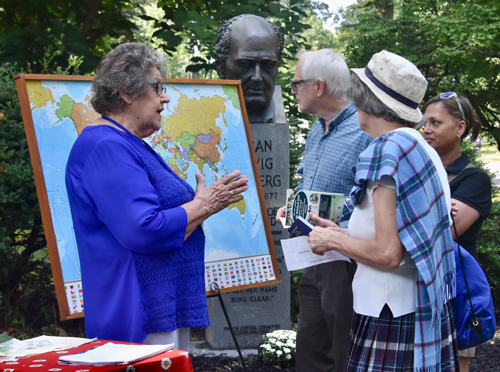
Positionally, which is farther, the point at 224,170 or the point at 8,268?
the point at 8,268

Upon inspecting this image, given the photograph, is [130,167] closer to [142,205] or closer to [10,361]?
[142,205]

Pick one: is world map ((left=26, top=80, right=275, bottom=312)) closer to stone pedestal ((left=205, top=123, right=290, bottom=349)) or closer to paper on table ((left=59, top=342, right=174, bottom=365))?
stone pedestal ((left=205, top=123, right=290, bottom=349))

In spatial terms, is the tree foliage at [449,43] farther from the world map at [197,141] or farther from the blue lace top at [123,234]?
the blue lace top at [123,234]

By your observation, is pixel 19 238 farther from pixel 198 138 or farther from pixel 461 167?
pixel 461 167

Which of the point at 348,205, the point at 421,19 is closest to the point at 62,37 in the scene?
the point at 348,205

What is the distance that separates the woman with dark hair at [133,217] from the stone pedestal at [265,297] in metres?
2.34

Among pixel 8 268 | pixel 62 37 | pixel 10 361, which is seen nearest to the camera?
pixel 10 361

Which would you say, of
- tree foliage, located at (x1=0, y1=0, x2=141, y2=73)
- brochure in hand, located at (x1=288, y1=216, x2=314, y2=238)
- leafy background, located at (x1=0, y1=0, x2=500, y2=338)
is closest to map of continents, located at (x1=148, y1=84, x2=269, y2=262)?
leafy background, located at (x1=0, y1=0, x2=500, y2=338)

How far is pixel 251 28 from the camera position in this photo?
169 inches

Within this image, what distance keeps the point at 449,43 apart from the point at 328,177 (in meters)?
6.69

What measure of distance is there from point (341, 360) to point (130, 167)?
1.70 meters

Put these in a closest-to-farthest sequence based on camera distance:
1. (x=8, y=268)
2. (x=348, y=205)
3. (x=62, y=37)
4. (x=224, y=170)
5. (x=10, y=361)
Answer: (x=10, y=361) → (x=348, y=205) → (x=224, y=170) → (x=8, y=268) → (x=62, y=37)

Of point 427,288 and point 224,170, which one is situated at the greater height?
point 224,170

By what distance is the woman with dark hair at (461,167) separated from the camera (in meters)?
2.73
